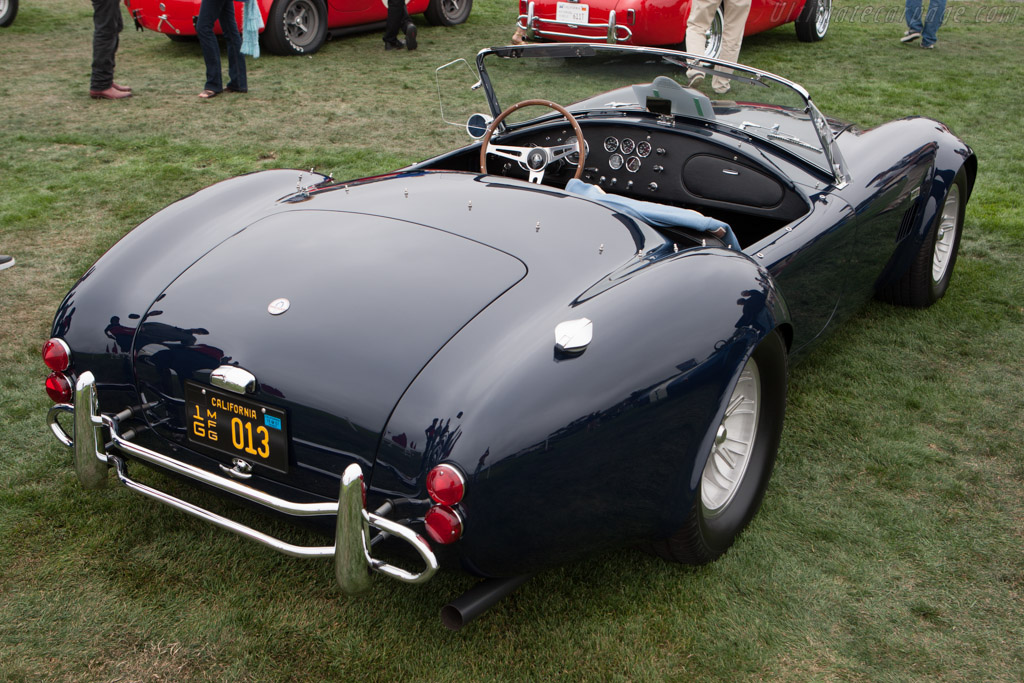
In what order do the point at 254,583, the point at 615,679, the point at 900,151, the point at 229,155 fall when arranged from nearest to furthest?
the point at 615,679, the point at 254,583, the point at 900,151, the point at 229,155

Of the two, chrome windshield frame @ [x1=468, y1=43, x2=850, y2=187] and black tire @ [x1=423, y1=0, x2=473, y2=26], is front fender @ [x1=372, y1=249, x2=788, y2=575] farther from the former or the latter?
black tire @ [x1=423, y1=0, x2=473, y2=26]

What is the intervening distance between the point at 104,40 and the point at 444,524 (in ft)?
24.2

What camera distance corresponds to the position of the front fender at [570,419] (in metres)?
2.03

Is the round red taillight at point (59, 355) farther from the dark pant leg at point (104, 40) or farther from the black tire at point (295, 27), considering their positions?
the black tire at point (295, 27)

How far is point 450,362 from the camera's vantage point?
2.15m

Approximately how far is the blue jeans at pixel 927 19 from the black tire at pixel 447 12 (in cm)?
554

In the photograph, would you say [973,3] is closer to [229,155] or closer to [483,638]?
[229,155]

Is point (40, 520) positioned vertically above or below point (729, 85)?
below

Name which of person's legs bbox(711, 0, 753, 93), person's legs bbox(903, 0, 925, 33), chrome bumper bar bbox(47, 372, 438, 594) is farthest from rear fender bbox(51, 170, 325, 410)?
person's legs bbox(903, 0, 925, 33)

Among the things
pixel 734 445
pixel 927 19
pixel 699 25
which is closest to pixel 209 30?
pixel 699 25

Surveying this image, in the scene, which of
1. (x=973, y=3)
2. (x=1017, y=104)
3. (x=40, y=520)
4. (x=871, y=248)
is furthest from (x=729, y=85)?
(x=973, y=3)

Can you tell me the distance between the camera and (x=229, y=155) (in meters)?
6.68

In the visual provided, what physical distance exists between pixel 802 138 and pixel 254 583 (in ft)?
8.72

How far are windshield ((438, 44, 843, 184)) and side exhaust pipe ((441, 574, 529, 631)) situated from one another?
2.18 m
